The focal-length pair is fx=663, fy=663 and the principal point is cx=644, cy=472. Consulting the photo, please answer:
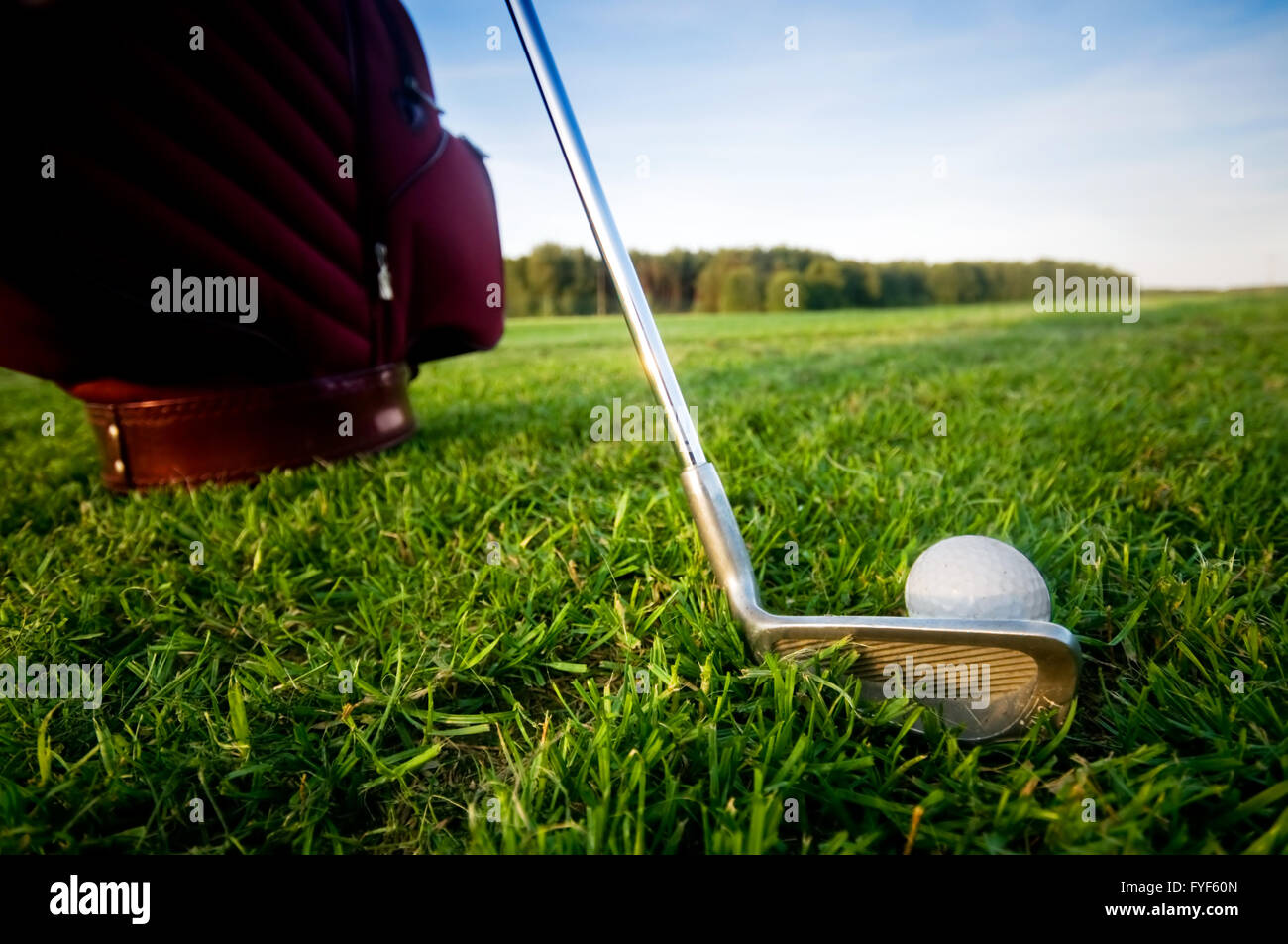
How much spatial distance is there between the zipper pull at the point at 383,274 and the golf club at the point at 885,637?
4.53ft

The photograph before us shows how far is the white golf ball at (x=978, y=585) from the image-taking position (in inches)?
53.9

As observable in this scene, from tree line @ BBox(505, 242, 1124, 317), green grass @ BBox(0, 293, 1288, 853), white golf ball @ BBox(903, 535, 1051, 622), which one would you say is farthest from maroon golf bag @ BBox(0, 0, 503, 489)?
tree line @ BBox(505, 242, 1124, 317)

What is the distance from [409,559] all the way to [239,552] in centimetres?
Answer: 54

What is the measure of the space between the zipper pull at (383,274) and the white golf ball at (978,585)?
2.26 metres

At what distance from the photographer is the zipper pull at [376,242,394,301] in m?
2.63

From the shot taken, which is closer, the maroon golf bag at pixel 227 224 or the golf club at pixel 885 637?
the golf club at pixel 885 637

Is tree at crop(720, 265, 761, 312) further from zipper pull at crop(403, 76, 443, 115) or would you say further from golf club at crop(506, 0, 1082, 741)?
golf club at crop(506, 0, 1082, 741)

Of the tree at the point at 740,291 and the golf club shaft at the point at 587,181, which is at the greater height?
the tree at the point at 740,291

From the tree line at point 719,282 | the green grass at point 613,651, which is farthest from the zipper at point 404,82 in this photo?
the tree line at point 719,282

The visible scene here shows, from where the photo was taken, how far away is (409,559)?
6.45 ft

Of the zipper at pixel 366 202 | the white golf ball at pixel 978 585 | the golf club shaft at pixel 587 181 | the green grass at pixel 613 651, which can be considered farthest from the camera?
the zipper at pixel 366 202

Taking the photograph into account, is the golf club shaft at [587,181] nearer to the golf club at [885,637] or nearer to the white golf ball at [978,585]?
the golf club at [885,637]

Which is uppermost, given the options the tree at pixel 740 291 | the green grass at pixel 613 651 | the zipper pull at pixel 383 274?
the tree at pixel 740 291

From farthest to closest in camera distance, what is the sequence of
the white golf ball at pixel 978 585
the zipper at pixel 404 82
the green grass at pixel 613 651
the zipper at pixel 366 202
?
the zipper at pixel 404 82
the zipper at pixel 366 202
the white golf ball at pixel 978 585
the green grass at pixel 613 651
